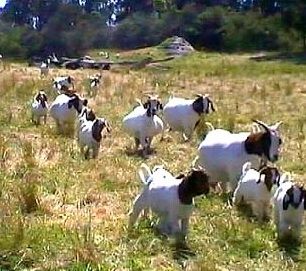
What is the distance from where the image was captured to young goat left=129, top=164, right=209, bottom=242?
8.14 meters

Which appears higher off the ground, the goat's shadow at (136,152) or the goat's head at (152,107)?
the goat's head at (152,107)

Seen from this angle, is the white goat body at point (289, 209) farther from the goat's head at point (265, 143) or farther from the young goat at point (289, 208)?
the goat's head at point (265, 143)

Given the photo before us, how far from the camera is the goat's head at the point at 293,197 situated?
8344 millimetres

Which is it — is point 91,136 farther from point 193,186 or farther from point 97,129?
point 193,186

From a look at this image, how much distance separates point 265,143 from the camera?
33.7ft

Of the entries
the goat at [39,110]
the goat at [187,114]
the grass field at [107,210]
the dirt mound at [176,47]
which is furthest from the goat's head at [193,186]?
the dirt mound at [176,47]

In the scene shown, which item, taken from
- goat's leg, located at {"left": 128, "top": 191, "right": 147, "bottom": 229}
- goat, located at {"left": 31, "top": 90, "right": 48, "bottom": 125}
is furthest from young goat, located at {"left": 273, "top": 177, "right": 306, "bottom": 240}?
goat, located at {"left": 31, "top": 90, "right": 48, "bottom": 125}

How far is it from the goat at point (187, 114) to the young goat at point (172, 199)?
713 cm

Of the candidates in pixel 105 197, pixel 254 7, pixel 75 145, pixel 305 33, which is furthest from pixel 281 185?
pixel 254 7

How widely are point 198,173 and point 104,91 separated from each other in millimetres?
17909

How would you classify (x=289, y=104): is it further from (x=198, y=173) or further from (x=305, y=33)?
(x=305, y=33)

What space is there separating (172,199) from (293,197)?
136 centimetres

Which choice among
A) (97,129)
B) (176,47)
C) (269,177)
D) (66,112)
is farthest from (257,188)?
(176,47)

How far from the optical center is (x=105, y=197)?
34.1ft
